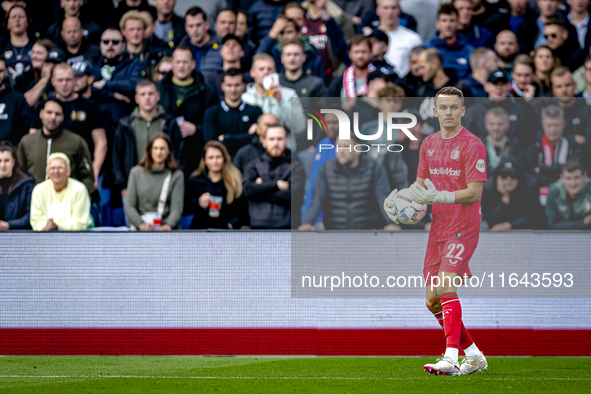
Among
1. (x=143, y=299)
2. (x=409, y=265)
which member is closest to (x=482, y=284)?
(x=409, y=265)

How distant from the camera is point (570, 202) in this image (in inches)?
246

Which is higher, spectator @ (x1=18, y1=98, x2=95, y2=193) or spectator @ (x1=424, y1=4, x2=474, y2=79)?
spectator @ (x1=424, y1=4, x2=474, y2=79)

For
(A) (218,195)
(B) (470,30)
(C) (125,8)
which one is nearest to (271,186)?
(A) (218,195)

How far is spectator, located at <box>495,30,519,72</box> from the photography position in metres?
7.02

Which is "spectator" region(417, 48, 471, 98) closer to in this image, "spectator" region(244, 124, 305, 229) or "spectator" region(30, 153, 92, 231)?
"spectator" region(244, 124, 305, 229)

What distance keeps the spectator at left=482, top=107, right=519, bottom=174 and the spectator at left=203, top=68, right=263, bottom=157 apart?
7.27ft

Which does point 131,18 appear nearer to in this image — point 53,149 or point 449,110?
point 53,149

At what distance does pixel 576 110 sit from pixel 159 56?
4221 millimetres

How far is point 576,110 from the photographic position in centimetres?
645

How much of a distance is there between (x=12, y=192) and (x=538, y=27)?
222 inches

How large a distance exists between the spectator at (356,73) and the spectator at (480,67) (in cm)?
101

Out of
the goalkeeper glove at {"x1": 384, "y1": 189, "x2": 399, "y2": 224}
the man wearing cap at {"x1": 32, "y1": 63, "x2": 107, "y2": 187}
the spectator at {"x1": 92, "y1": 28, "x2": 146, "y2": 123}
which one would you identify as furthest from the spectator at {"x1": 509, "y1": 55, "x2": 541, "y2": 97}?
the man wearing cap at {"x1": 32, "y1": 63, "x2": 107, "y2": 187}

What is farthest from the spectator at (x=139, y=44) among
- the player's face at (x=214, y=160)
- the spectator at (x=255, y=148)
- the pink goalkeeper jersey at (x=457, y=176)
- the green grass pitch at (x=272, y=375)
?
the pink goalkeeper jersey at (x=457, y=176)

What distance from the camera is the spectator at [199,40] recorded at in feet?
23.8
